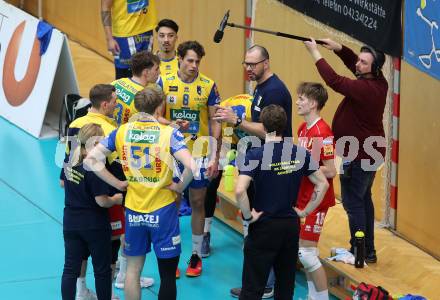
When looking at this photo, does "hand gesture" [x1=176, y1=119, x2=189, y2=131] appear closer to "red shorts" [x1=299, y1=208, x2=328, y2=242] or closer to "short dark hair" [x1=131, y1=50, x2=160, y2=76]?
"short dark hair" [x1=131, y1=50, x2=160, y2=76]

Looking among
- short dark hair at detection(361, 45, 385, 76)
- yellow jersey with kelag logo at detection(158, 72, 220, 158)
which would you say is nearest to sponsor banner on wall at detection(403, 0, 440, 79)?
short dark hair at detection(361, 45, 385, 76)

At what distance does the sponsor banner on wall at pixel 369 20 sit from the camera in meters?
9.80

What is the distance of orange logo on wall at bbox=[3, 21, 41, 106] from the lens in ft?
48.0

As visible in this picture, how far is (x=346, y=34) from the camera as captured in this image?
10.6 m

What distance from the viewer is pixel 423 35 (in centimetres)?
934

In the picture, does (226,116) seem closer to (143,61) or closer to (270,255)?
(143,61)

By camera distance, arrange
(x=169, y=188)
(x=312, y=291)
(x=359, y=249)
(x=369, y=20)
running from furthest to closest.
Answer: (x=369, y=20)
(x=359, y=249)
(x=312, y=291)
(x=169, y=188)

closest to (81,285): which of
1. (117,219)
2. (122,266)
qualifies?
(122,266)

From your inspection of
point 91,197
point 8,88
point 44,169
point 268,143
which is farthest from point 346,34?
point 8,88

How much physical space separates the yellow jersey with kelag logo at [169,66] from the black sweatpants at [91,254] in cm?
266

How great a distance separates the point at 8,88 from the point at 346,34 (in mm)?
6720

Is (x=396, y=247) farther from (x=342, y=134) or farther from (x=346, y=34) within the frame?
(x=346, y=34)

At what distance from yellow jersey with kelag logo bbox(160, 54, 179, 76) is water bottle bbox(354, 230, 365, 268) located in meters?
2.81

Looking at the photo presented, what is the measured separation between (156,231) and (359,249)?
2204 millimetres
